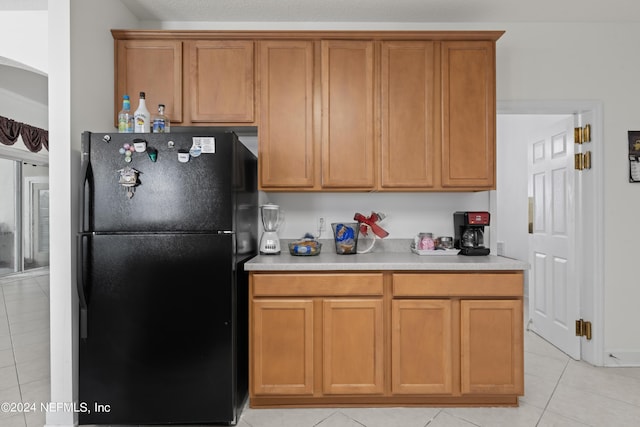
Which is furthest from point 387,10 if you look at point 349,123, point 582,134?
point 582,134

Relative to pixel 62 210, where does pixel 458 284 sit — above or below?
below

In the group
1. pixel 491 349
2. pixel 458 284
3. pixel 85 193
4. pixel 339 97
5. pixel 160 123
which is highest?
pixel 339 97

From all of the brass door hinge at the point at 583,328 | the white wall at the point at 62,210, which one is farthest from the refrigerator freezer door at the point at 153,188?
the brass door hinge at the point at 583,328

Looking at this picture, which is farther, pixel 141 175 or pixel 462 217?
pixel 462 217

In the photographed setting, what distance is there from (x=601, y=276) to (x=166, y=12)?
388 centimetres

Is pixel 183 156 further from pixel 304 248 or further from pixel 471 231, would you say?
pixel 471 231

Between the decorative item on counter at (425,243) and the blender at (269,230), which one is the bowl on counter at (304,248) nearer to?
the blender at (269,230)

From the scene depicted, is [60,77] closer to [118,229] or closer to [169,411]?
[118,229]

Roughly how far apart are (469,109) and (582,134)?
1.16 meters

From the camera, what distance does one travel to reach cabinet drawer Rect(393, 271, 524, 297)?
1884 millimetres

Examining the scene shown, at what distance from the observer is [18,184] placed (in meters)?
5.32

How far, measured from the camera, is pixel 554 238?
2873mm

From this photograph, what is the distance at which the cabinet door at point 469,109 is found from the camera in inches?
84.9

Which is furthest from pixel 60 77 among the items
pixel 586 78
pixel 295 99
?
pixel 586 78
